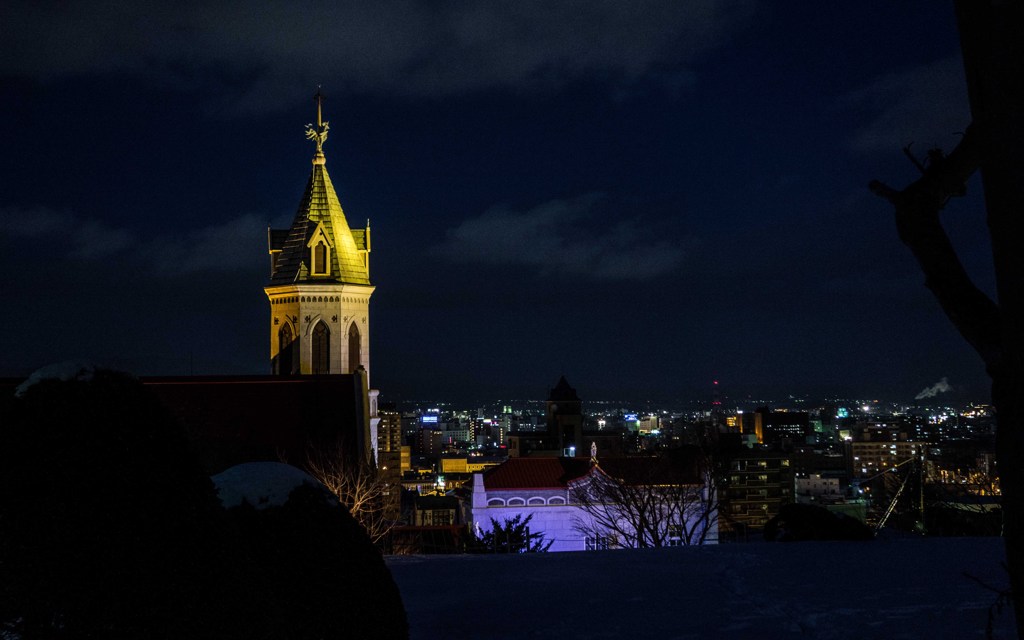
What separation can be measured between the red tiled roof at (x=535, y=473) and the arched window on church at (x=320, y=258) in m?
11.3

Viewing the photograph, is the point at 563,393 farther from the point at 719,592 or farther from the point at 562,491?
the point at 719,592

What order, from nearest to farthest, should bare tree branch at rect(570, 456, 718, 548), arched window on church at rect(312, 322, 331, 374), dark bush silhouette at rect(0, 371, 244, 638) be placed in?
dark bush silhouette at rect(0, 371, 244, 638), bare tree branch at rect(570, 456, 718, 548), arched window on church at rect(312, 322, 331, 374)

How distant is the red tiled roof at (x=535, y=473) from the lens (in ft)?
118

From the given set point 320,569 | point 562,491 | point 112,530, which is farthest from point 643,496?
point 112,530

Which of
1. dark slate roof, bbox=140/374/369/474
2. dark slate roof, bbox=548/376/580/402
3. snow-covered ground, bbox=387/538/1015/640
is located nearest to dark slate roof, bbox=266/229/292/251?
dark slate roof, bbox=140/374/369/474

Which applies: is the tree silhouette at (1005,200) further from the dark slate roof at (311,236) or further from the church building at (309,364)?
the dark slate roof at (311,236)

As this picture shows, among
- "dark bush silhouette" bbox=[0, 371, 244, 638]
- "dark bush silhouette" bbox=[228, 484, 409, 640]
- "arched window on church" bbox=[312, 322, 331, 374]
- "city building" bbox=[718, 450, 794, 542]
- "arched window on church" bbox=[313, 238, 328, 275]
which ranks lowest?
"city building" bbox=[718, 450, 794, 542]

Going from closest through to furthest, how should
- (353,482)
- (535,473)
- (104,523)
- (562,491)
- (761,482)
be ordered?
(104,523), (353,482), (562,491), (535,473), (761,482)

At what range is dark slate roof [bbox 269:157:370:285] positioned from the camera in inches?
1577

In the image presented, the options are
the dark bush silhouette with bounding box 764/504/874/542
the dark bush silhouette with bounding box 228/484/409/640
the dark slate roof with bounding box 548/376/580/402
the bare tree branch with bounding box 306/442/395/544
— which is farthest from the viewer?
the dark slate roof with bounding box 548/376/580/402

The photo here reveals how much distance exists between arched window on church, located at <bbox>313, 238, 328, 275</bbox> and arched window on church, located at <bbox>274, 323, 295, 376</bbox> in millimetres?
2693

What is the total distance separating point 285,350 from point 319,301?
253 centimetres

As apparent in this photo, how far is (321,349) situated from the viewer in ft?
129

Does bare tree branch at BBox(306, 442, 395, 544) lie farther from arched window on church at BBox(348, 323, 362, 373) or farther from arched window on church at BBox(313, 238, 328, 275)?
arched window on church at BBox(313, 238, 328, 275)
